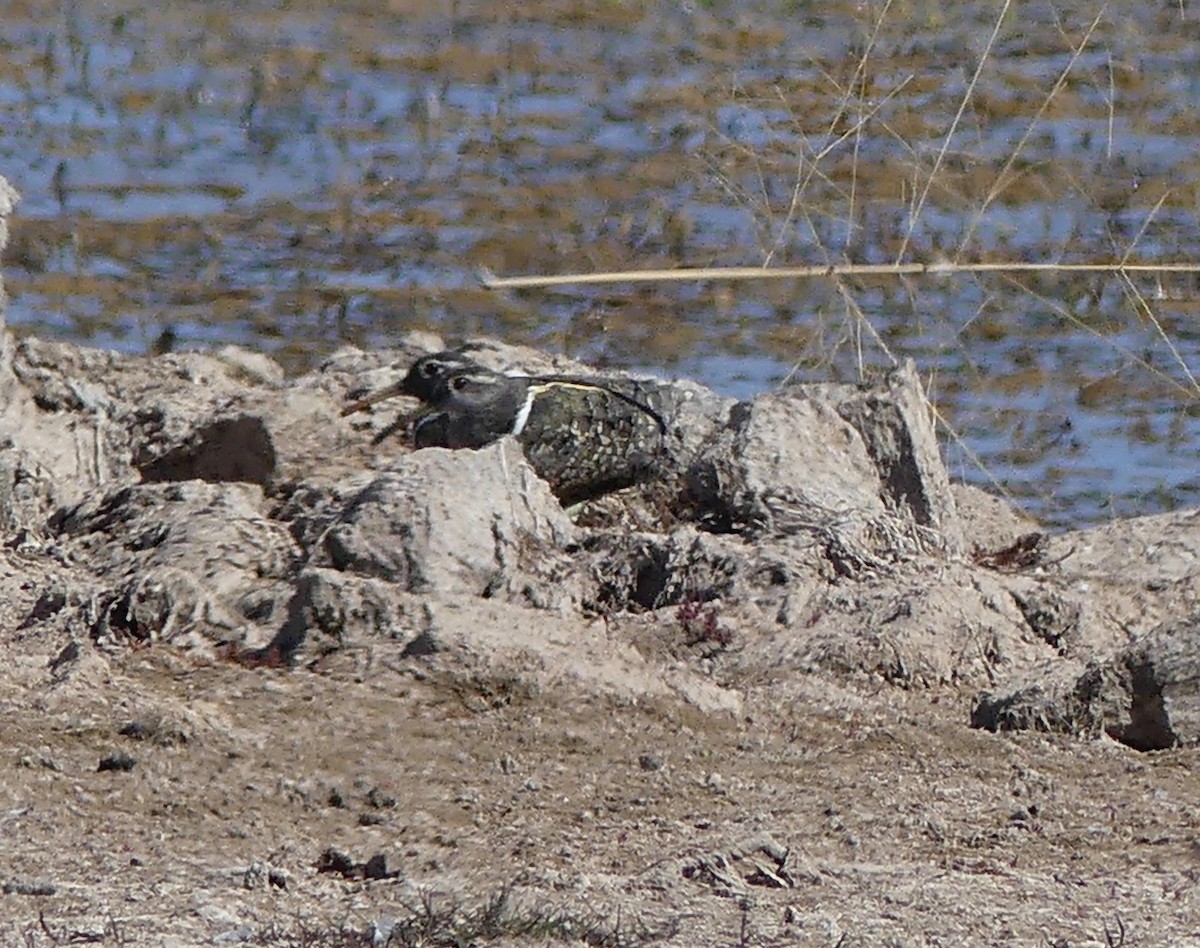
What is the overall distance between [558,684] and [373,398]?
1.83 m

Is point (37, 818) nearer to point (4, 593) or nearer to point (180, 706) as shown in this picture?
point (180, 706)

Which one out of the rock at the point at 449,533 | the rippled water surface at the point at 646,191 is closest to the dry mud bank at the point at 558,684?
the rock at the point at 449,533

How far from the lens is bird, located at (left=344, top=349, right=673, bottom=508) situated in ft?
21.4

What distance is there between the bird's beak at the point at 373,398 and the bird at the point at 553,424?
19mm

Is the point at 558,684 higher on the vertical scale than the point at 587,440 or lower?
lower

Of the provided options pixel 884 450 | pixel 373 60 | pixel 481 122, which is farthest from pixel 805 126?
pixel 884 450

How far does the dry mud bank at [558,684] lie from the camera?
424 centimetres

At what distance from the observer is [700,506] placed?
256 inches

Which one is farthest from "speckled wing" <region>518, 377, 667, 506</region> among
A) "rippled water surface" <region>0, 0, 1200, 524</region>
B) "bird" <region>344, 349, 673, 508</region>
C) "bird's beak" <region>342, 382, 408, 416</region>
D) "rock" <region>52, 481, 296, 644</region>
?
"rock" <region>52, 481, 296, 644</region>

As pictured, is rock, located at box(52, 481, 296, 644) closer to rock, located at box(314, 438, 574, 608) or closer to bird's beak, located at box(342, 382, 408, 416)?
rock, located at box(314, 438, 574, 608)

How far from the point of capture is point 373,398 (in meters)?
6.77

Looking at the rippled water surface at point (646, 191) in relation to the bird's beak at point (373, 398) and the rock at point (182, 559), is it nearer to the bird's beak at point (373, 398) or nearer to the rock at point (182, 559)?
the bird's beak at point (373, 398)

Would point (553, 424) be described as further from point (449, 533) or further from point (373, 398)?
point (449, 533)

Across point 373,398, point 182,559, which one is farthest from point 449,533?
point 373,398
